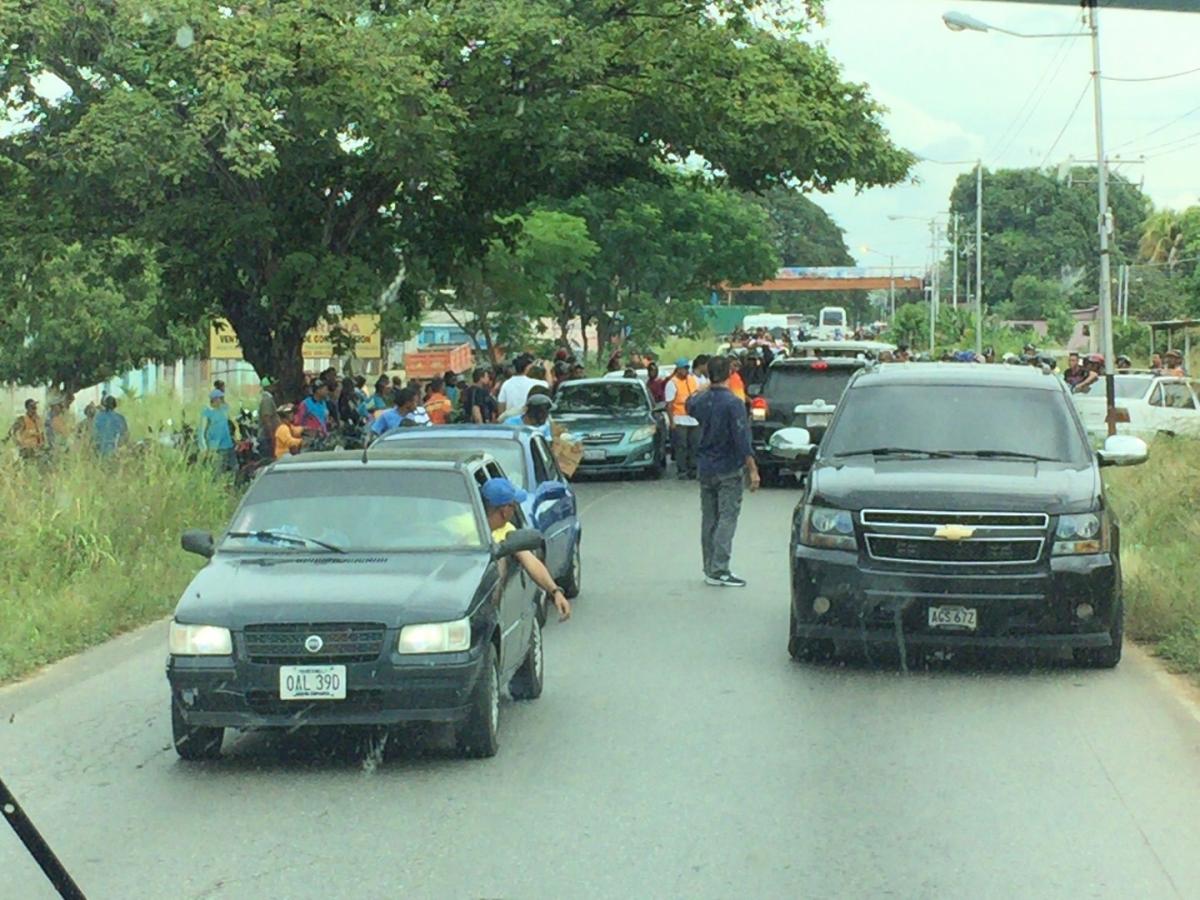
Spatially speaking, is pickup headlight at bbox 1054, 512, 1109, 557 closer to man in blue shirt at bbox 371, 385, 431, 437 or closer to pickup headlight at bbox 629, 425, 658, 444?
man in blue shirt at bbox 371, 385, 431, 437

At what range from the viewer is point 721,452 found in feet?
52.6

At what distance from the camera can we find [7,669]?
12.4m

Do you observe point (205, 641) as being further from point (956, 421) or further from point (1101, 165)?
point (1101, 165)

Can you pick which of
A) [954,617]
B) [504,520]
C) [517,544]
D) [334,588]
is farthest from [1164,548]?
[334,588]

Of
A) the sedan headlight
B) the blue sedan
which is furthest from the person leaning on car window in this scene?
the blue sedan

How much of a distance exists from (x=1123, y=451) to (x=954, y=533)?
1600mm

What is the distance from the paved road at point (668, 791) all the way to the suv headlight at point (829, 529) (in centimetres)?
82

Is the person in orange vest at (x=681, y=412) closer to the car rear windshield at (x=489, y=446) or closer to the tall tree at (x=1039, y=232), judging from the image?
the car rear windshield at (x=489, y=446)

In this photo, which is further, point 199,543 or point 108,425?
point 108,425

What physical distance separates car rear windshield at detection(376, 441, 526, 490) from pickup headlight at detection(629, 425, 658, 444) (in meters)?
13.7

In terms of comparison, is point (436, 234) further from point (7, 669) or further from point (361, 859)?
point (361, 859)

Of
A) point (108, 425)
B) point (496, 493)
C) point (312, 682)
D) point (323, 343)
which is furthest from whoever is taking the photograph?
point (323, 343)

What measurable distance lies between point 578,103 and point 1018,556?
54.8 feet

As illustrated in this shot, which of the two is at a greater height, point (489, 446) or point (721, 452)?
point (489, 446)
